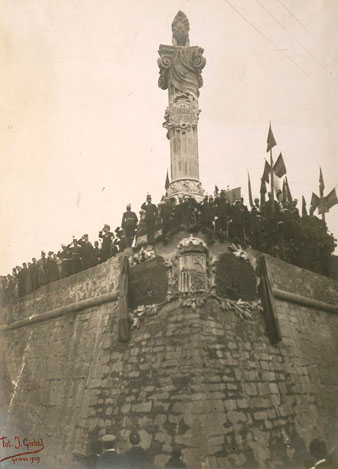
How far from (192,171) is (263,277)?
9.82ft

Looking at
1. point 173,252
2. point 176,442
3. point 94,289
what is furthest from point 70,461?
point 173,252

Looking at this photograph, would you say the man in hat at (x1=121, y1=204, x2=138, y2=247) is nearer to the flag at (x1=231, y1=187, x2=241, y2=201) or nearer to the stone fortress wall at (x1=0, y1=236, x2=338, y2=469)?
the stone fortress wall at (x1=0, y1=236, x2=338, y2=469)

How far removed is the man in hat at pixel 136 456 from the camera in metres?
7.95

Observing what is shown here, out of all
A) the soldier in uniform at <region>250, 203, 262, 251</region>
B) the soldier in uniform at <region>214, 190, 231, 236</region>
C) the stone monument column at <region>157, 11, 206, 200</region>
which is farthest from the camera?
the stone monument column at <region>157, 11, 206, 200</region>

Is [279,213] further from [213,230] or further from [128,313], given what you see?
[128,313]

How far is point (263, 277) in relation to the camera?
406 inches

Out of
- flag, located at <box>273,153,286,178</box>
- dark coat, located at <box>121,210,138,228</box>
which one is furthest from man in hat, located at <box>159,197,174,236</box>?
flag, located at <box>273,153,286,178</box>

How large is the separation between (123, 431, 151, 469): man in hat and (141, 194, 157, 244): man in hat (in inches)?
150

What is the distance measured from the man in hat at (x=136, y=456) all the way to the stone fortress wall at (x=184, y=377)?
0.12 metres

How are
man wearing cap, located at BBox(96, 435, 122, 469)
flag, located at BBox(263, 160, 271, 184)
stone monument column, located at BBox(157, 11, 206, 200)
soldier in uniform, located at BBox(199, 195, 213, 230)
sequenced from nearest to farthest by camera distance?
1. man wearing cap, located at BBox(96, 435, 122, 469)
2. soldier in uniform, located at BBox(199, 195, 213, 230)
3. stone monument column, located at BBox(157, 11, 206, 200)
4. flag, located at BBox(263, 160, 271, 184)

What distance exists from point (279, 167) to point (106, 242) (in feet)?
26.8

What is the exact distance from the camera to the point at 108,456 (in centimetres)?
849

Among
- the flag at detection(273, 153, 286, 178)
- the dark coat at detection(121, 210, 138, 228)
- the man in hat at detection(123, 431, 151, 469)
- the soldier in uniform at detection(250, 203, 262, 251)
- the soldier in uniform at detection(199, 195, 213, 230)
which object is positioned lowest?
the man in hat at detection(123, 431, 151, 469)

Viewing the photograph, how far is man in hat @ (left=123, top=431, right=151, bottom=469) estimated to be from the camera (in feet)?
26.1
